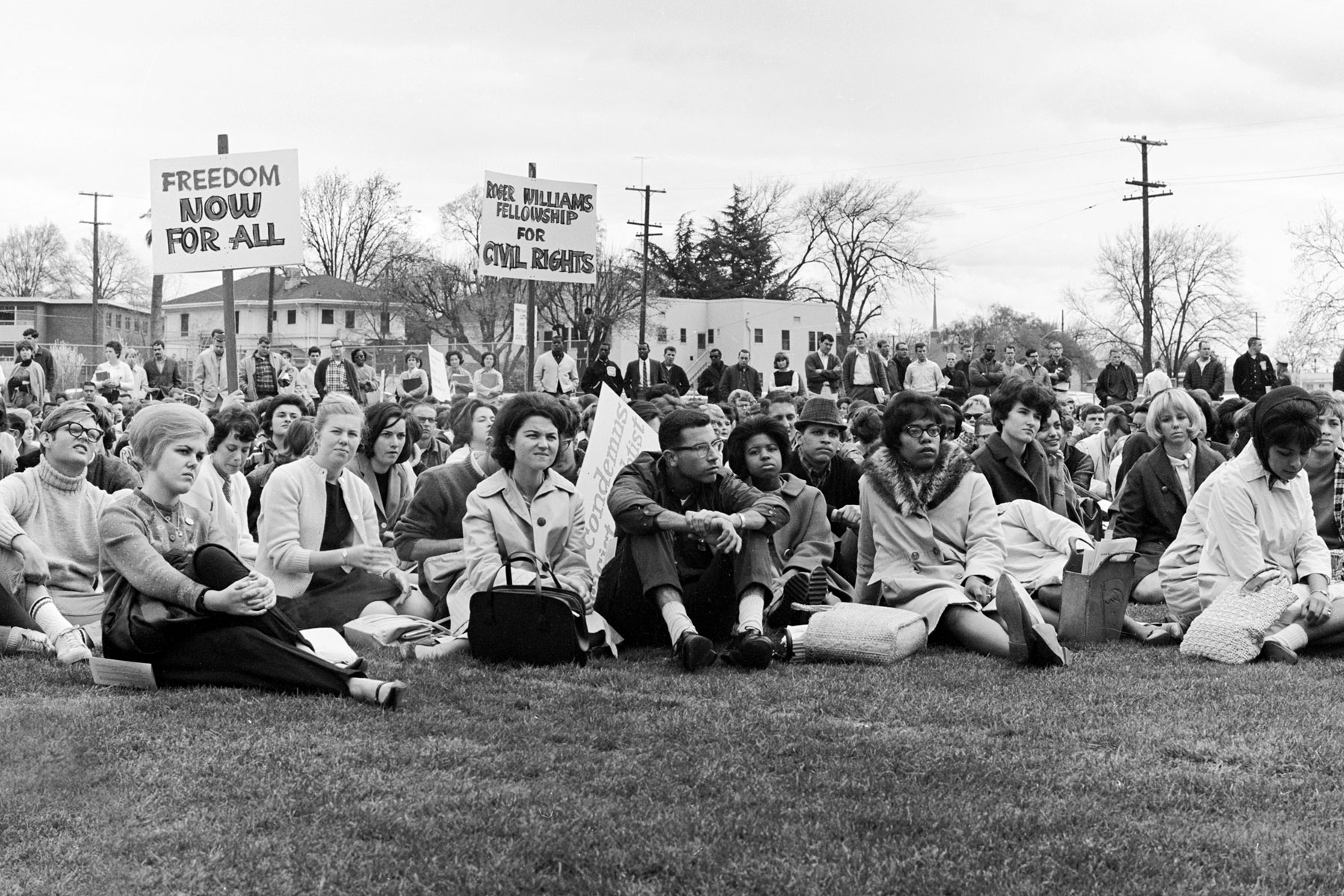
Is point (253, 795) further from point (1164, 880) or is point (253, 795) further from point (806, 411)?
point (806, 411)

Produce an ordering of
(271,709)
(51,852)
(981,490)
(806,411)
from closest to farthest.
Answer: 1. (51,852)
2. (271,709)
3. (981,490)
4. (806,411)

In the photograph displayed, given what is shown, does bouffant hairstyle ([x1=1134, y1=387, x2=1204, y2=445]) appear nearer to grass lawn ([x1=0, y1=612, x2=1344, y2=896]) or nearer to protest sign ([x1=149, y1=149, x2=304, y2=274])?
grass lawn ([x1=0, y1=612, x2=1344, y2=896])

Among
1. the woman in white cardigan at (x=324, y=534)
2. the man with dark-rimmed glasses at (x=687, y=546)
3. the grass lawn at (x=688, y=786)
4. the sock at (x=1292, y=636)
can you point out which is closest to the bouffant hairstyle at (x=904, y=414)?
the man with dark-rimmed glasses at (x=687, y=546)

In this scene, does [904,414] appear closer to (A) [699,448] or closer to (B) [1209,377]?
(A) [699,448]

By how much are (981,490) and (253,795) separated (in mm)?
4373

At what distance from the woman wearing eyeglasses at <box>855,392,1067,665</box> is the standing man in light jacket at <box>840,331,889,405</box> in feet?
56.0

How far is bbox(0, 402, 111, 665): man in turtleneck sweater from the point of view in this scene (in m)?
7.15

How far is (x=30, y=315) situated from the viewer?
9025cm

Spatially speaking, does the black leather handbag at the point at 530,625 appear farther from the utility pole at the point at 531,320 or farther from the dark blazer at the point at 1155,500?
the utility pole at the point at 531,320

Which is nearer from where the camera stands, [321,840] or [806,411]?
[321,840]

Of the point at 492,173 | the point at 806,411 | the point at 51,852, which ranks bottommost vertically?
the point at 51,852

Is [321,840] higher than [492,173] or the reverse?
the reverse

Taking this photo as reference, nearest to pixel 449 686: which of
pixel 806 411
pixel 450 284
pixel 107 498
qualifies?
pixel 107 498

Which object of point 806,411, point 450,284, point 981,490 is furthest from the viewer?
point 450,284
